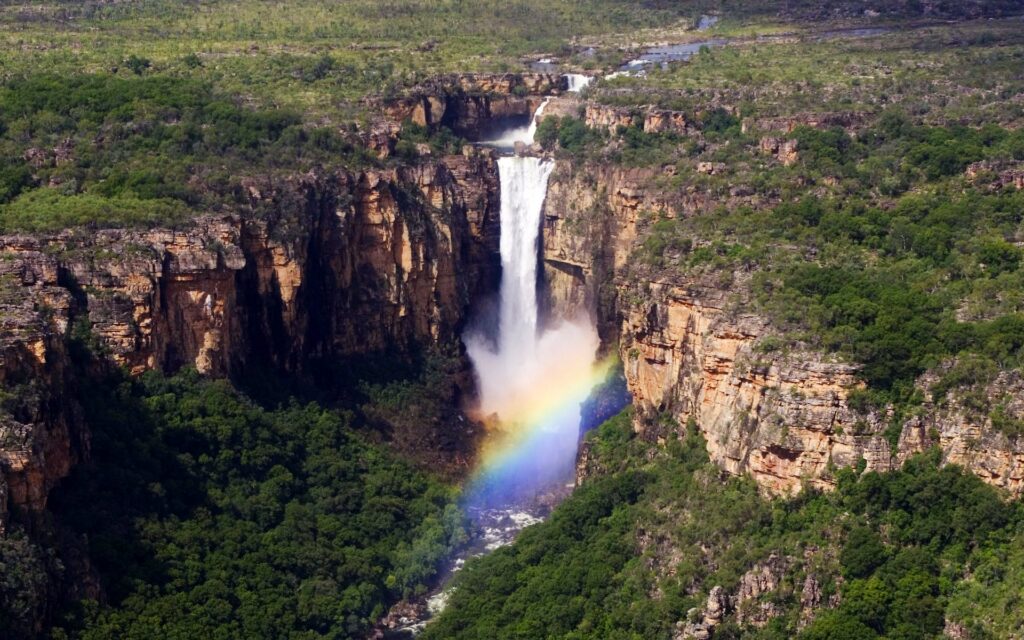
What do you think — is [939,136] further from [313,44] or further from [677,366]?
[313,44]

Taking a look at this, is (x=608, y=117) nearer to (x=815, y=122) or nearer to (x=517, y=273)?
(x=517, y=273)

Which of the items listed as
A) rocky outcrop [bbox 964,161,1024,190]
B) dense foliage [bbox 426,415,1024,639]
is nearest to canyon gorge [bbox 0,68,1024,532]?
dense foliage [bbox 426,415,1024,639]

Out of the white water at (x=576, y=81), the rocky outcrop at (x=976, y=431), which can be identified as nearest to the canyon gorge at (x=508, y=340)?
the rocky outcrop at (x=976, y=431)

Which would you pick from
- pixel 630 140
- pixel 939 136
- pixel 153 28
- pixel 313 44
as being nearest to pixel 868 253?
pixel 939 136

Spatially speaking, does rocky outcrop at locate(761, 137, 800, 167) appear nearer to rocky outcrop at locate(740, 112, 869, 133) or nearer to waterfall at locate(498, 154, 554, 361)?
rocky outcrop at locate(740, 112, 869, 133)

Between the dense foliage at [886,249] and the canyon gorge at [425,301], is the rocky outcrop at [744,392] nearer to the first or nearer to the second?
the canyon gorge at [425,301]

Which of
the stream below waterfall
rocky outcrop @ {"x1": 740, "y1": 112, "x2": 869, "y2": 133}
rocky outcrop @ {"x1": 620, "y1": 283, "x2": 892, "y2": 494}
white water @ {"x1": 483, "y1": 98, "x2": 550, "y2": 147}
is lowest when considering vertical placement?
the stream below waterfall
